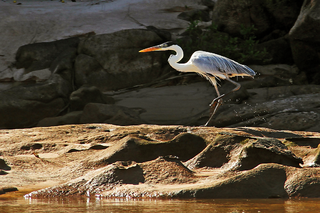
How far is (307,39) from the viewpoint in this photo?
11281mm

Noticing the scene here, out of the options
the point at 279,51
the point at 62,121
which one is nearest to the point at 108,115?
the point at 62,121

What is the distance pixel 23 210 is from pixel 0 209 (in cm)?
18

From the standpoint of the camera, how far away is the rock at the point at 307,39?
10.5 metres

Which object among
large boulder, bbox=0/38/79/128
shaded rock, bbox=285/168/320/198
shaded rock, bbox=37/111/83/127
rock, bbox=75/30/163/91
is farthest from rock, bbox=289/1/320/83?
shaded rock, bbox=285/168/320/198

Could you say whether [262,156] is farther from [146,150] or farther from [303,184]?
[146,150]

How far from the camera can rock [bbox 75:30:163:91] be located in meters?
12.8

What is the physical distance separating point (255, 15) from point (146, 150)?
10357 mm

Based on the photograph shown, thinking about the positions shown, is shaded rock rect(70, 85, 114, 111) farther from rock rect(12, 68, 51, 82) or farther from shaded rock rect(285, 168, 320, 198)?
shaded rock rect(285, 168, 320, 198)

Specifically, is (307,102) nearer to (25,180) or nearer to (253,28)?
(253,28)

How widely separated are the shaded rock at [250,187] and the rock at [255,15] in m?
10.6

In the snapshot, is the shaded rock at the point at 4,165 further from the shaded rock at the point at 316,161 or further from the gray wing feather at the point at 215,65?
the gray wing feather at the point at 215,65

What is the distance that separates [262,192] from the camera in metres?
3.29

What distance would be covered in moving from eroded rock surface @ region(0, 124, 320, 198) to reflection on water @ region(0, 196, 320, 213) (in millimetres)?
161

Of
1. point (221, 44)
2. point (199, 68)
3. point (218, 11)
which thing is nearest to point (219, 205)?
point (199, 68)
